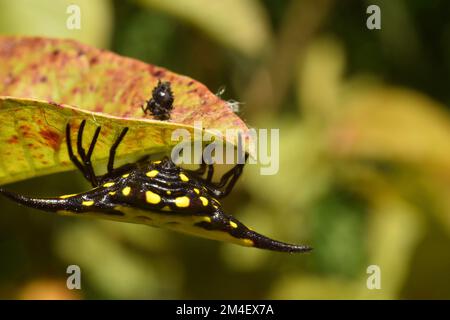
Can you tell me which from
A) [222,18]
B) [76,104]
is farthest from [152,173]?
[222,18]

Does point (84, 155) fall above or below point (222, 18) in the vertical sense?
below

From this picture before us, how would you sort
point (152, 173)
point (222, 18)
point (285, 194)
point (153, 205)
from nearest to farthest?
1. point (153, 205)
2. point (152, 173)
3. point (222, 18)
4. point (285, 194)

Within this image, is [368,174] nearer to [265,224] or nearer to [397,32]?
[265,224]

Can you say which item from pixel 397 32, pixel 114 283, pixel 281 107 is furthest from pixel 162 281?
pixel 397 32

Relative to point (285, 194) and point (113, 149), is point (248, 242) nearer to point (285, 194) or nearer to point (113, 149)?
point (113, 149)

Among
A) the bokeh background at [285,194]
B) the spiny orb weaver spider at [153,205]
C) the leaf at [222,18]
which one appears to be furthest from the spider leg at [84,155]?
the leaf at [222,18]

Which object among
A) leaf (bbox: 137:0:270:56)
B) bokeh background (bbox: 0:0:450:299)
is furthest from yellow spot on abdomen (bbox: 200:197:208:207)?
leaf (bbox: 137:0:270:56)
